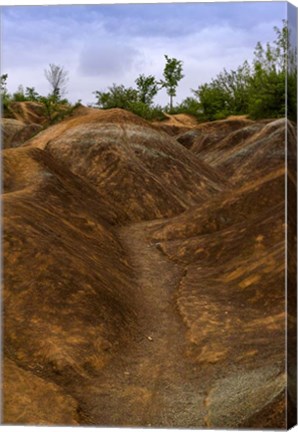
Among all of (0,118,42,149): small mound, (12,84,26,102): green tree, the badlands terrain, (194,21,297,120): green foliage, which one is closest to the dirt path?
the badlands terrain

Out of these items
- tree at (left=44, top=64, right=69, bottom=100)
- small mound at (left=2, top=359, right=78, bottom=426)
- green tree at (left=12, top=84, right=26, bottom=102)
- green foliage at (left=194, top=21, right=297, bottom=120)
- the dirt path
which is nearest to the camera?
the dirt path

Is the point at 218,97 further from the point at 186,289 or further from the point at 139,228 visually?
the point at 186,289

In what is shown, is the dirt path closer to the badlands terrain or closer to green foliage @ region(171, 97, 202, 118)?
the badlands terrain

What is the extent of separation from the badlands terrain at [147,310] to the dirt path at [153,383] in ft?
0.05

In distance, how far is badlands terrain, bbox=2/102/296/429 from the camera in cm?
758

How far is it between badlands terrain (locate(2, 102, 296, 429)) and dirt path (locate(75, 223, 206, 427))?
0.02 m

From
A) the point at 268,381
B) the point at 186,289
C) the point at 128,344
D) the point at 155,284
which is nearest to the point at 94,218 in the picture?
the point at 155,284

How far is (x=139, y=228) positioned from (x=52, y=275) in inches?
265

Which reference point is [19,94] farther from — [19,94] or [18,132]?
[18,132]

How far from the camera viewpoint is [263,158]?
54.6 feet

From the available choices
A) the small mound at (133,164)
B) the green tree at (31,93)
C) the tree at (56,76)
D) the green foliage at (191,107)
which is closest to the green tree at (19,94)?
the green tree at (31,93)

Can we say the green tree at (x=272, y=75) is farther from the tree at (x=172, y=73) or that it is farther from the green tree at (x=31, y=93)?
the green tree at (x=31, y=93)

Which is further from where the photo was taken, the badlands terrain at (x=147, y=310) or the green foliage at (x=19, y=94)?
the green foliage at (x=19, y=94)

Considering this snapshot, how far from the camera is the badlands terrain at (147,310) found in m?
7.58
